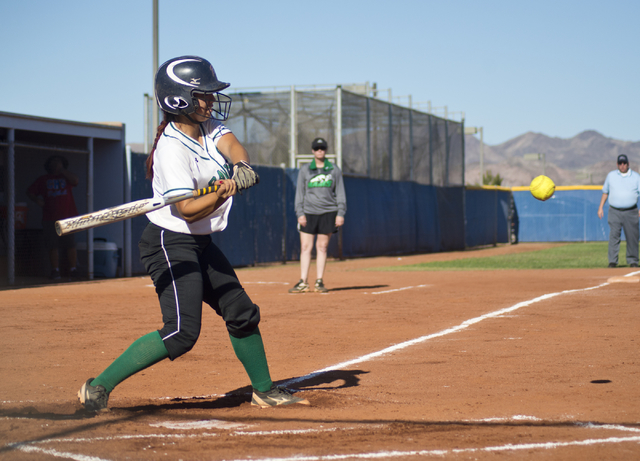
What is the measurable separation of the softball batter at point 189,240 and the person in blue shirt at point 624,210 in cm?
1248

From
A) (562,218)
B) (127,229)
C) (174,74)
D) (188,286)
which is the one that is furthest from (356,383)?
(562,218)

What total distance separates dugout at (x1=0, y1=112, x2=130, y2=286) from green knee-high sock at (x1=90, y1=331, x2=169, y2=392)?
9.78m

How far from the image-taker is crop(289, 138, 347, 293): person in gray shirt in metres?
10.7

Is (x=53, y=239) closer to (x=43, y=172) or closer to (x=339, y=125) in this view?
(x=43, y=172)

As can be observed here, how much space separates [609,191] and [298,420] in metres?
13.2

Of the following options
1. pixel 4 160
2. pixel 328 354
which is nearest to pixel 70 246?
pixel 4 160

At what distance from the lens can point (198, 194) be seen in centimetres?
400

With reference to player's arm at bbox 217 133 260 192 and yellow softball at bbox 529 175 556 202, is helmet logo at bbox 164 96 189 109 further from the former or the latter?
yellow softball at bbox 529 175 556 202

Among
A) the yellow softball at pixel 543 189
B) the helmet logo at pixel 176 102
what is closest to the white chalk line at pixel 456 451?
the helmet logo at pixel 176 102

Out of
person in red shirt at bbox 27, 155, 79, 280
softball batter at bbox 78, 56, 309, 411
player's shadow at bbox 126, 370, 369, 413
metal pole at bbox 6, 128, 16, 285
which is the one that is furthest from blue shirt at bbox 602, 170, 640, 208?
softball batter at bbox 78, 56, 309, 411

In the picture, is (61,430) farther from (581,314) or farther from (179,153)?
(581,314)

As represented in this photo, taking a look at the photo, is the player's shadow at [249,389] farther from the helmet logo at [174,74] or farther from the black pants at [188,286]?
the helmet logo at [174,74]

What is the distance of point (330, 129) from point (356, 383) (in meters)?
17.8

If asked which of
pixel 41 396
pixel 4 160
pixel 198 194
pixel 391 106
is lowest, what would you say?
pixel 41 396
